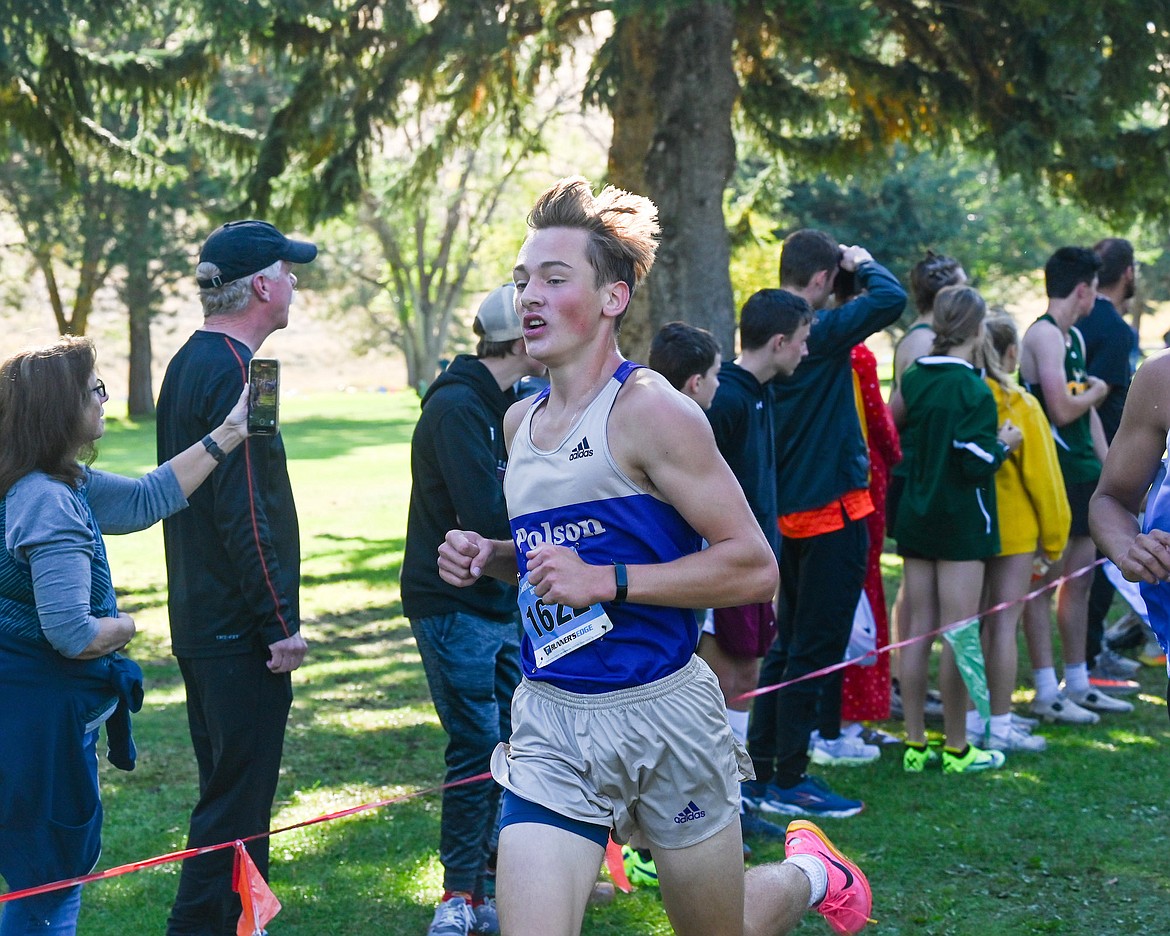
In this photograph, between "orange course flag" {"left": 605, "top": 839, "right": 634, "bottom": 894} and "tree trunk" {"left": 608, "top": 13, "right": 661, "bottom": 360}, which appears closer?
"orange course flag" {"left": 605, "top": 839, "right": 634, "bottom": 894}

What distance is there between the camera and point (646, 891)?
5191 mm

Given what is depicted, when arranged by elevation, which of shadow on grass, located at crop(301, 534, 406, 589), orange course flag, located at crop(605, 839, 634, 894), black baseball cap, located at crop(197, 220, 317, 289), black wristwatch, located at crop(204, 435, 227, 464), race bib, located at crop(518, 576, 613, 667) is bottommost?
shadow on grass, located at crop(301, 534, 406, 589)

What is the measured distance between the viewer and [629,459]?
122 inches

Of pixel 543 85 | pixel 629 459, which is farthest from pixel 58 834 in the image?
pixel 543 85

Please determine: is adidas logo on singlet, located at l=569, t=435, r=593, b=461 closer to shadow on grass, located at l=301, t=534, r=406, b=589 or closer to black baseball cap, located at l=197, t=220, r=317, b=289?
black baseball cap, located at l=197, t=220, r=317, b=289

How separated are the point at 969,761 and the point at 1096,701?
5.16 ft

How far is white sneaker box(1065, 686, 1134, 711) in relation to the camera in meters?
7.63

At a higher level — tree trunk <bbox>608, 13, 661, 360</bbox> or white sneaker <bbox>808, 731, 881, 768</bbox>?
tree trunk <bbox>608, 13, 661, 360</bbox>

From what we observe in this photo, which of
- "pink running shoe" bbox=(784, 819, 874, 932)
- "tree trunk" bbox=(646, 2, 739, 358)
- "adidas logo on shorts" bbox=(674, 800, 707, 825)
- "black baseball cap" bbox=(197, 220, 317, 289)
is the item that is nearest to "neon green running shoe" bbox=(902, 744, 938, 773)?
"pink running shoe" bbox=(784, 819, 874, 932)

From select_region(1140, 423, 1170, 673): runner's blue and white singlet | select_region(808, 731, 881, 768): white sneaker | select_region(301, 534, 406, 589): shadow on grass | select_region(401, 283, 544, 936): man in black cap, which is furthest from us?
select_region(301, 534, 406, 589): shadow on grass

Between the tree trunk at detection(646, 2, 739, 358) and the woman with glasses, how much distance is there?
7265mm

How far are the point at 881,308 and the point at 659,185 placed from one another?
5.09 metres

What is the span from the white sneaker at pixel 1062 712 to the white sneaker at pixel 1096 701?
0.08m

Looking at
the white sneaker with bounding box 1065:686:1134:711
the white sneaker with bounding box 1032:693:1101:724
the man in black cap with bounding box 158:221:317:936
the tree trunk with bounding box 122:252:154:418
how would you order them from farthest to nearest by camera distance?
the tree trunk with bounding box 122:252:154:418
the white sneaker with bounding box 1065:686:1134:711
the white sneaker with bounding box 1032:693:1101:724
the man in black cap with bounding box 158:221:317:936
